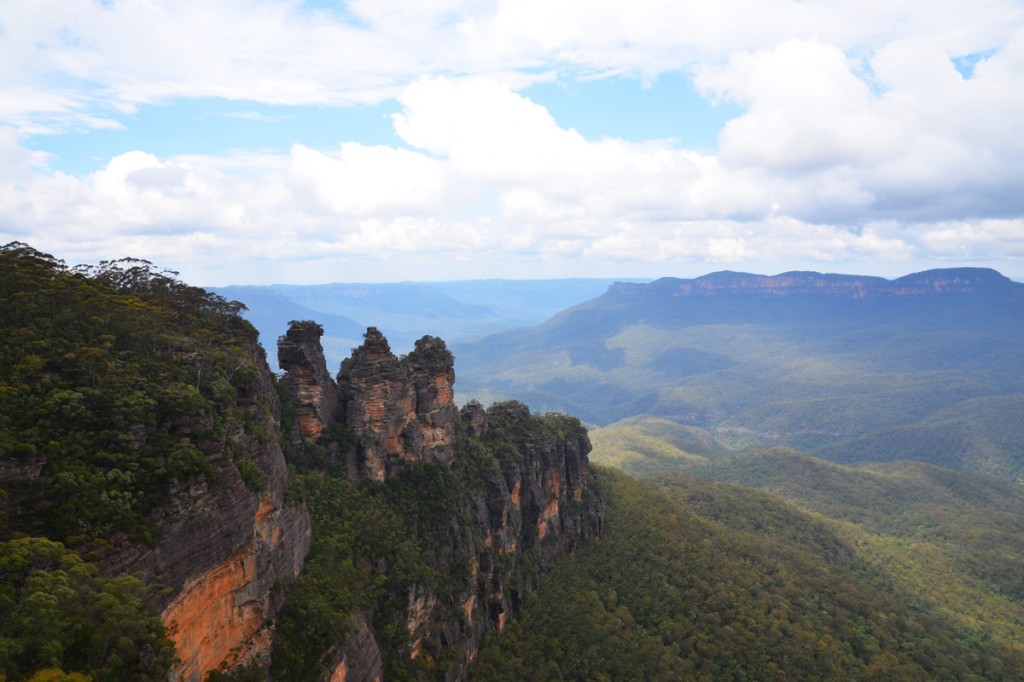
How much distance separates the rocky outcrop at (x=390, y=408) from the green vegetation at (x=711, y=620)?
58.3 feet

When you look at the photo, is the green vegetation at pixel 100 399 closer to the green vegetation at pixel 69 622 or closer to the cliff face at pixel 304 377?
the green vegetation at pixel 69 622

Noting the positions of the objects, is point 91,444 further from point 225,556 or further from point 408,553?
point 408,553

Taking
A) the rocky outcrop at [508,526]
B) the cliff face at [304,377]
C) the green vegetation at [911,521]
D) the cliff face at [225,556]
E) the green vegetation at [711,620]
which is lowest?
the green vegetation at [911,521]

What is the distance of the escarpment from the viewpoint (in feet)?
123

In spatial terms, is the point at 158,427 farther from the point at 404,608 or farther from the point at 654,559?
the point at 654,559

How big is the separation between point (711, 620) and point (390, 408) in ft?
125

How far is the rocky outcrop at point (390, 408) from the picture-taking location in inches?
1853

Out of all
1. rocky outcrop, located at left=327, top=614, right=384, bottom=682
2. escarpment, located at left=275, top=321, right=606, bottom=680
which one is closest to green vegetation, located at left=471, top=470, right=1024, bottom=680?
escarpment, located at left=275, top=321, right=606, bottom=680

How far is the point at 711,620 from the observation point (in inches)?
2184

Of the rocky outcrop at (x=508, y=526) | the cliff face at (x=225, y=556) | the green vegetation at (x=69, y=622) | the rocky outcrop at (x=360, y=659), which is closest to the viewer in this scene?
the green vegetation at (x=69, y=622)

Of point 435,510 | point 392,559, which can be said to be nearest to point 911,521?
point 435,510

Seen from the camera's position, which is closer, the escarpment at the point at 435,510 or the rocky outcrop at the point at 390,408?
the escarpment at the point at 435,510

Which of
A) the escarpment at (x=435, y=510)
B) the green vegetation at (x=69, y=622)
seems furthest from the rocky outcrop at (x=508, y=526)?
the green vegetation at (x=69, y=622)

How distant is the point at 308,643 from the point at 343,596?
13.5ft
